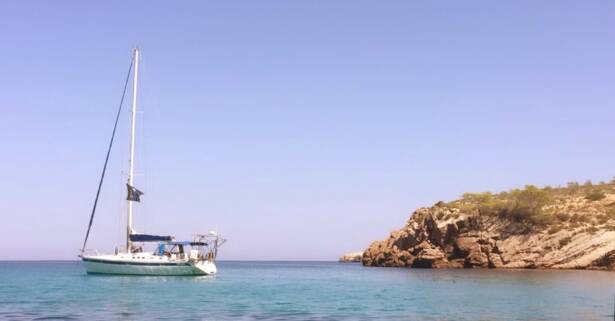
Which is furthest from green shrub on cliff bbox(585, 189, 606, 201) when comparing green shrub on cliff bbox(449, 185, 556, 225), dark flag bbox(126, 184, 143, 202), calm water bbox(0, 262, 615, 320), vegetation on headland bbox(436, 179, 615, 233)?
dark flag bbox(126, 184, 143, 202)

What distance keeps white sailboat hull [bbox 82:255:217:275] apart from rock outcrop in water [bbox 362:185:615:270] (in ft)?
169

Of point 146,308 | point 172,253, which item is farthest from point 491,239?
point 146,308

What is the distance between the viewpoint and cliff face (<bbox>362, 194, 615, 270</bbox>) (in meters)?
94.2

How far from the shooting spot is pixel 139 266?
71.7 metres

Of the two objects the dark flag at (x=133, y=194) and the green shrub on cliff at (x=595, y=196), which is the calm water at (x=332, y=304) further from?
the green shrub on cliff at (x=595, y=196)

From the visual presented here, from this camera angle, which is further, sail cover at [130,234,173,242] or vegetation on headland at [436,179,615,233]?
vegetation on headland at [436,179,615,233]

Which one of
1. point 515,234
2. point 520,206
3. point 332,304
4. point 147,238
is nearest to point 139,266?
point 147,238

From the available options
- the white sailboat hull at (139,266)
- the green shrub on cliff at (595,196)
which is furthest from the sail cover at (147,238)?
the green shrub on cliff at (595,196)

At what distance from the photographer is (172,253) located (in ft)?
249

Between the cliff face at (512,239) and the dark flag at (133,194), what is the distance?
58.7 metres

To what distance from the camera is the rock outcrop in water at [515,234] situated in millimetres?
95188

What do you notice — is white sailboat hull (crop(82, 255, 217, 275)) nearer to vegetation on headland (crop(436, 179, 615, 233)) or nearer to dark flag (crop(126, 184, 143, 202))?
dark flag (crop(126, 184, 143, 202))

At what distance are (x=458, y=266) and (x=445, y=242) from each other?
6.10 metres

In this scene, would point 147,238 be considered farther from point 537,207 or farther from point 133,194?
point 537,207
